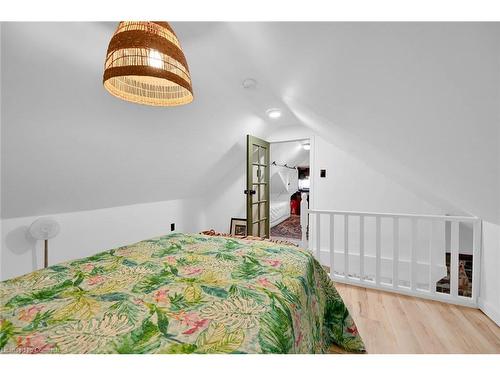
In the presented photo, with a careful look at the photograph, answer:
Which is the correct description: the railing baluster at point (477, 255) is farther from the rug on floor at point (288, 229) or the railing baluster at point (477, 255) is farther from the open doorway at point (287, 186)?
the rug on floor at point (288, 229)

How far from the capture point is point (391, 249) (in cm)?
311

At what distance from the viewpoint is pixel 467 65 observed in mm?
789

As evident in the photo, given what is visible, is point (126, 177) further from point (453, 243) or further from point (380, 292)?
point (453, 243)

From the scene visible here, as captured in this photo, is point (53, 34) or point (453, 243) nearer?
point (53, 34)

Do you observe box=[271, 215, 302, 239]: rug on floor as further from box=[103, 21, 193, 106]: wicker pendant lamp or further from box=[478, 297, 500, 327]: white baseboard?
box=[103, 21, 193, 106]: wicker pendant lamp

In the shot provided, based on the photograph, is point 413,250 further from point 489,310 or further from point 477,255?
point 489,310

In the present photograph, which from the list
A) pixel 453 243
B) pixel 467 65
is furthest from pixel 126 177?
pixel 453 243

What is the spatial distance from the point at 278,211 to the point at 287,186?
1.06 meters

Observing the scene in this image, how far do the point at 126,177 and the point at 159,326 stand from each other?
217 cm

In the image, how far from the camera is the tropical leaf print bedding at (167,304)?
2.15ft

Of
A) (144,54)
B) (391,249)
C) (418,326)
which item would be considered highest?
(144,54)

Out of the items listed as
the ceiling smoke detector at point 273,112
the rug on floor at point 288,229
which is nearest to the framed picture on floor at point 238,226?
the rug on floor at point 288,229

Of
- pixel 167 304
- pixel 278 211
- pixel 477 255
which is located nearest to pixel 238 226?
pixel 278 211

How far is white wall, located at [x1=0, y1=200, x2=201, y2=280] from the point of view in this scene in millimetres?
1995
